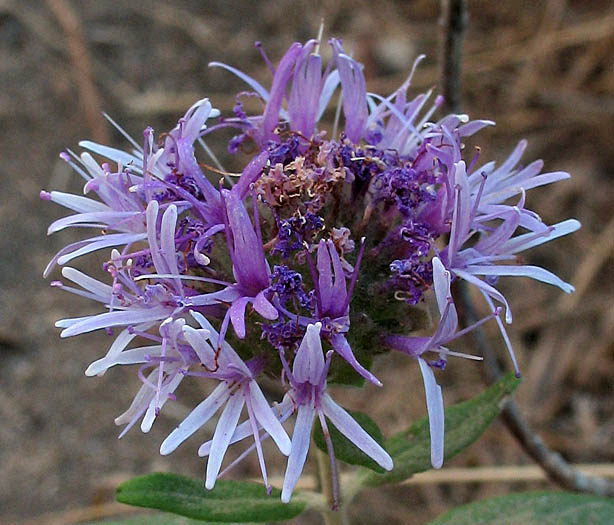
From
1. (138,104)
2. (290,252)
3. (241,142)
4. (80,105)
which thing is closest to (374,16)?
(138,104)

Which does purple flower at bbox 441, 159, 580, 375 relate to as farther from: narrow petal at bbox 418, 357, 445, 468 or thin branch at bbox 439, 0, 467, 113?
thin branch at bbox 439, 0, 467, 113

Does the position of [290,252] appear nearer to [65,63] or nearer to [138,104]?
[138,104]

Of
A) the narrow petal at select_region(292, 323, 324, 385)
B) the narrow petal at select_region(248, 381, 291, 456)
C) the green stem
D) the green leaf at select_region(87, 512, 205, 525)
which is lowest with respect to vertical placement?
the green leaf at select_region(87, 512, 205, 525)

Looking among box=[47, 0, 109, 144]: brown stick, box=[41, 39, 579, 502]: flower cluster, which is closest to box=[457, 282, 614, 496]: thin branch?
box=[41, 39, 579, 502]: flower cluster

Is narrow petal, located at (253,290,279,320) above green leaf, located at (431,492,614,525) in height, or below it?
above

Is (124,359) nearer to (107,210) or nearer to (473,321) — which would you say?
(107,210)

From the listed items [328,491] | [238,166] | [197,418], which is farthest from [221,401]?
[238,166]
